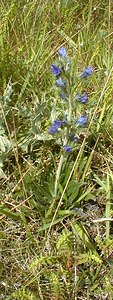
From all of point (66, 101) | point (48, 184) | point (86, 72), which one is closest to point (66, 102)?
point (66, 101)

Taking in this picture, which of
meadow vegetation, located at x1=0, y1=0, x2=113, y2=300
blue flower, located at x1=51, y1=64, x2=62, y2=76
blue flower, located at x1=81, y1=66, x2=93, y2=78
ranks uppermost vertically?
blue flower, located at x1=51, y1=64, x2=62, y2=76

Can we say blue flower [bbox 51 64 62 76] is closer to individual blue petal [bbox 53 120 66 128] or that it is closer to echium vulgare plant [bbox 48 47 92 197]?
echium vulgare plant [bbox 48 47 92 197]

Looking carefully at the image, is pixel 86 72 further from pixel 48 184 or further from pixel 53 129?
pixel 48 184

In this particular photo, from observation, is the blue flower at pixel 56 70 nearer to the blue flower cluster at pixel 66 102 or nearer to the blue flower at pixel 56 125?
the blue flower cluster at pixel 66 102

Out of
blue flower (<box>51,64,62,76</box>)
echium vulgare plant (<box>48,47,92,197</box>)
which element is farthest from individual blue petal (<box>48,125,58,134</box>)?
blue flower (<box>51,64,62,76</box>)

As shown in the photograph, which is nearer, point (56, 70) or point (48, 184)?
point (56, 70)

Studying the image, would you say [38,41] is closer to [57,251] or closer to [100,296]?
[57,251]

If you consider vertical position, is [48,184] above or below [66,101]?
below

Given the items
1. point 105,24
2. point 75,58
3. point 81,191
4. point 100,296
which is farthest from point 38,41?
point 100,296
